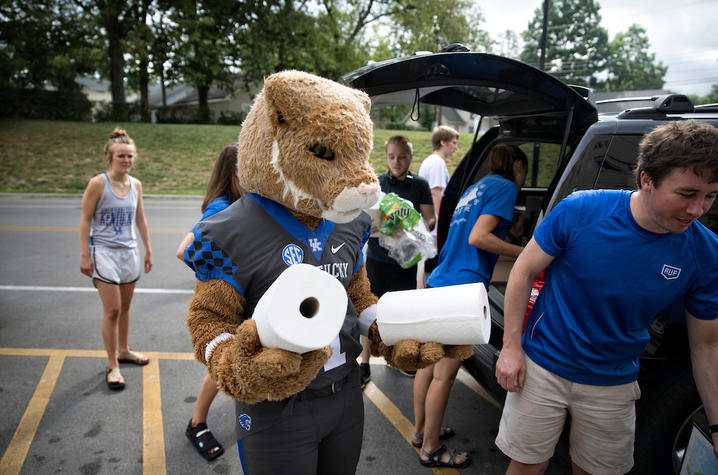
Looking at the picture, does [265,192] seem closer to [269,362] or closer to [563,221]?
[269,362]

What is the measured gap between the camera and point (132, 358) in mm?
4047

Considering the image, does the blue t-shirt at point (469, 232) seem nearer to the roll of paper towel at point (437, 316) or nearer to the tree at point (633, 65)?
the roll of paper towel at point (437, 316)

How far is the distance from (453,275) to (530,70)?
1233mm

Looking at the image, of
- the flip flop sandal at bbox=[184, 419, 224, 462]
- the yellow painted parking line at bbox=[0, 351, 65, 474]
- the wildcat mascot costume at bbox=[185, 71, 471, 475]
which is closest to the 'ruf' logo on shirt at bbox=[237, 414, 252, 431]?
the wildcat mascot costume at bbox=[185, 71, 471, 475]

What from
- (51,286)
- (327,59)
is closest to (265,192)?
(51,286)

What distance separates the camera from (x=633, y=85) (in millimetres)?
61438

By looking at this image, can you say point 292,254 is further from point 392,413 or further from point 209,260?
point 392,413

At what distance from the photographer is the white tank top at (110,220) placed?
363cm

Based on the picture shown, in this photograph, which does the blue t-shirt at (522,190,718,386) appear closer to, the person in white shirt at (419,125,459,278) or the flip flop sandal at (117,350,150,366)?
the flip flop sandal at (117,350,150,366)

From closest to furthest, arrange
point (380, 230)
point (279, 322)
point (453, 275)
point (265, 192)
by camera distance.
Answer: point (279, 322) → point (265, 192) → point (453, 275) → point (380, 230)

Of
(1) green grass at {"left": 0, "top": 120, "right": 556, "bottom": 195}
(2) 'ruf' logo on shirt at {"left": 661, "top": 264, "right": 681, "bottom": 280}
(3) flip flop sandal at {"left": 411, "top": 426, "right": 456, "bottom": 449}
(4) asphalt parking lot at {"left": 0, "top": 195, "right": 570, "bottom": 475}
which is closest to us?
(2) 'ruf' logo on shirt at {"left": 661, "top": 264, "right": 681, "bottom": 280}

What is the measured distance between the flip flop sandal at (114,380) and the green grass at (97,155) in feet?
37.3

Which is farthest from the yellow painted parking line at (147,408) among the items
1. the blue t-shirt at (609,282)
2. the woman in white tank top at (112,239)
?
the blue t-shirt at (609,282)

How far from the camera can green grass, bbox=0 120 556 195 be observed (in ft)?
50.6
